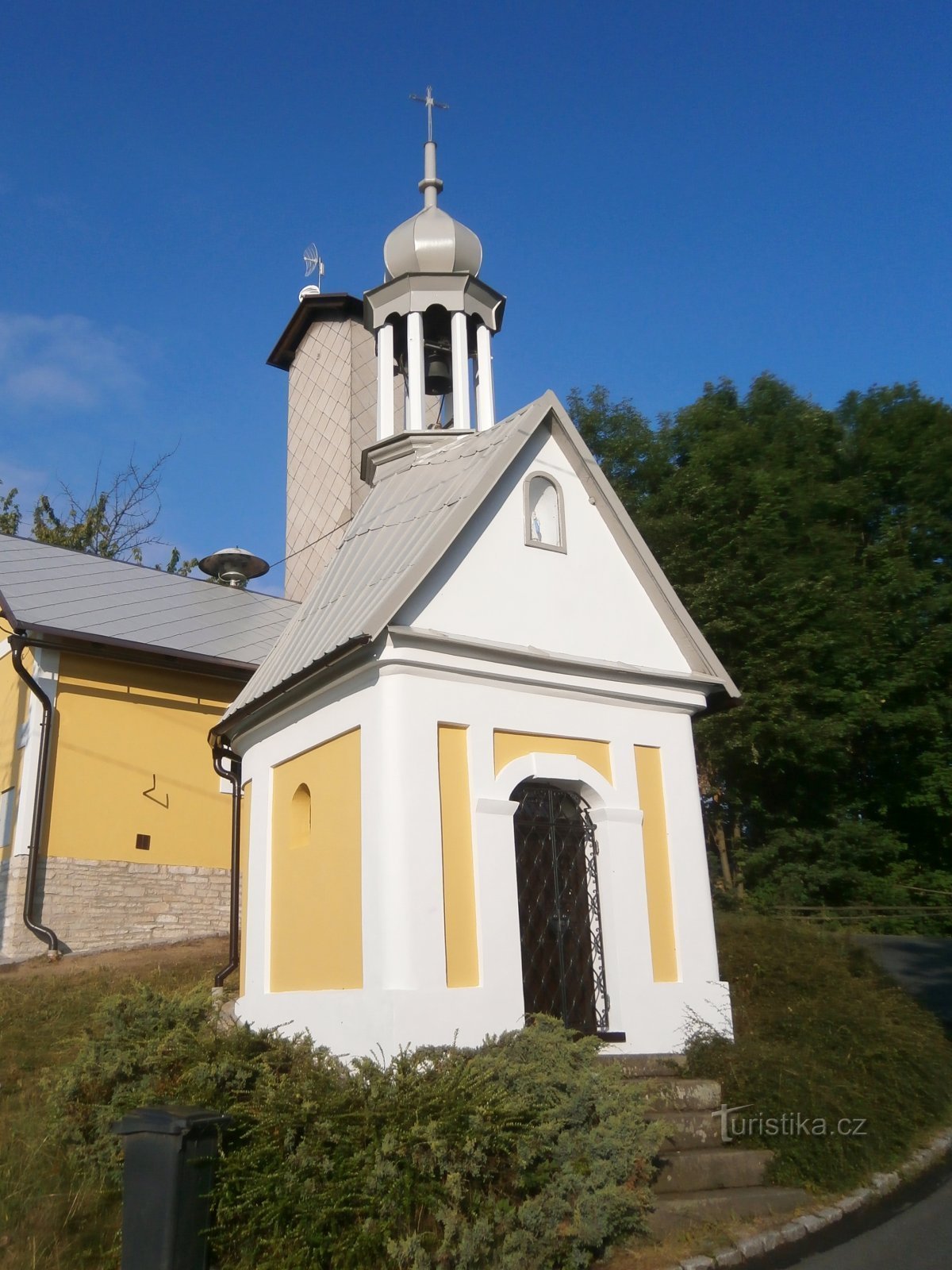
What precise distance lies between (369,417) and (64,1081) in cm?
1990

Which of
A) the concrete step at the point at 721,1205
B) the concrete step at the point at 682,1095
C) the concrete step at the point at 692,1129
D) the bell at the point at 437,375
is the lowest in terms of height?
the concrete step at the point at 721,1205

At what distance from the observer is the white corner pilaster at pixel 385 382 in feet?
42.1

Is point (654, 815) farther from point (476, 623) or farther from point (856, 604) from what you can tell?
point (856, 604)


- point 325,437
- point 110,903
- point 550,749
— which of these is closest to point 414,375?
point 550,749

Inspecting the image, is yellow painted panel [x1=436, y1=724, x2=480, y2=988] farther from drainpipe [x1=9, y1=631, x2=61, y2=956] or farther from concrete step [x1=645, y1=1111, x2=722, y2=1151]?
drainpipe [x1=9, y1=631, x2=61, y2=956]

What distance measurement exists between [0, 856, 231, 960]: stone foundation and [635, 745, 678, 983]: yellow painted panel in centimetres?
809

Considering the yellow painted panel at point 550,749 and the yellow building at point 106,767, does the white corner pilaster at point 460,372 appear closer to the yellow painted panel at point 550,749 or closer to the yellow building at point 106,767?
the yellow painted panel at point 550,749

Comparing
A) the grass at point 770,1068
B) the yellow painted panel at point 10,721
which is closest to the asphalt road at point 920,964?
the grass at point 770,1068

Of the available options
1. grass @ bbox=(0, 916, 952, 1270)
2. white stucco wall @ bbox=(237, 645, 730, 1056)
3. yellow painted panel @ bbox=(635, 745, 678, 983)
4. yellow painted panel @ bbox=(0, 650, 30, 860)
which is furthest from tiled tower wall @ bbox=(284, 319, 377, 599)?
yellow painted panel @ bbox=(635, 745, 678, 983)

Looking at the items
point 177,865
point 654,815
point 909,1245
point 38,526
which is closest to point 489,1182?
point 909,1245

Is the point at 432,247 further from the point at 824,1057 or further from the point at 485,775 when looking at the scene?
the point at 824,1057

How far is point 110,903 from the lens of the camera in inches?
591

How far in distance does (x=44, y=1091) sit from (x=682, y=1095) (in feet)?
14.9

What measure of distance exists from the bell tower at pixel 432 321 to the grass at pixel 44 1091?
21.6 feet
